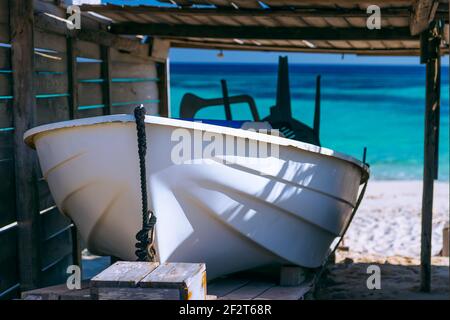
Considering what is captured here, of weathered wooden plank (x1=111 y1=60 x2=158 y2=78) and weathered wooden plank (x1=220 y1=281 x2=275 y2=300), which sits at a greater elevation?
weathered wooden plank (x1=111 y1=60 x2=158 y2=78)

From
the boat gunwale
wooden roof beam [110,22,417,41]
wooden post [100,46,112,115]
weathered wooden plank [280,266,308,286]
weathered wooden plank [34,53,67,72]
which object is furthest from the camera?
wooden post [100,46,112,115]

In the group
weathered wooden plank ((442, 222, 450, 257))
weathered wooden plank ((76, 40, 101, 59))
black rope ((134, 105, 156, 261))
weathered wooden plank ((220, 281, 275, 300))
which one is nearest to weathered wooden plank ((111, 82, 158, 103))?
weathered wooden plank ((76, 40, 101, 59))

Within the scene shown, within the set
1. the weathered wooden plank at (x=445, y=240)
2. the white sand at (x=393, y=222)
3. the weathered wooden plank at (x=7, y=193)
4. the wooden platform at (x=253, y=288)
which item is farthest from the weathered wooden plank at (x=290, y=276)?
the white sand at (x=393, y=222)

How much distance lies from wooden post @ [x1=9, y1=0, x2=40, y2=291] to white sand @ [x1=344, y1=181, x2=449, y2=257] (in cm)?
585

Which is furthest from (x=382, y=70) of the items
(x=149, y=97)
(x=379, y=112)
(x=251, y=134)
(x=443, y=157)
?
(x=251, y=134)

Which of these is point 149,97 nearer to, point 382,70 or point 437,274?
point 437,274

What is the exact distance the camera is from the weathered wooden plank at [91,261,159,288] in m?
3.54

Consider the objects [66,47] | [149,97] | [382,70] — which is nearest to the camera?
[66,47]

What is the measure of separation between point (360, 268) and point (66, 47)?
3895 millimetres

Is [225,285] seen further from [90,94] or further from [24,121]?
[90,94]

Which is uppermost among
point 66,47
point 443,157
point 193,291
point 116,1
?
point 116,1

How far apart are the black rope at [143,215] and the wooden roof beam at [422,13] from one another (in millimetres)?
2091

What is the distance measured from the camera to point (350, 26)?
717 cm

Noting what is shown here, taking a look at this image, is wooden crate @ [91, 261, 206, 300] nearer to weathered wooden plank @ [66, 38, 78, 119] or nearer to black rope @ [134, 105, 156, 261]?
black rope @ [134, 105, 156, 261]
